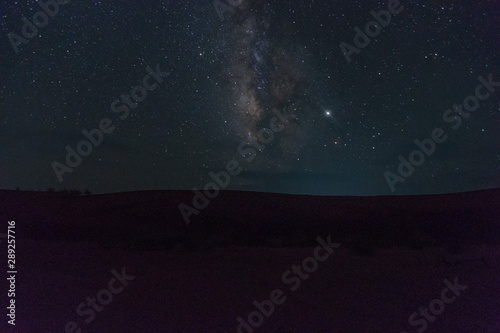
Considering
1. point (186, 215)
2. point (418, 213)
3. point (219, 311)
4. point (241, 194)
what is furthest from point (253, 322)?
point (241, 194)

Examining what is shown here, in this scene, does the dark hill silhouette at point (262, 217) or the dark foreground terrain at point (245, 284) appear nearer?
the dark foreground terrain at point (245, 284)

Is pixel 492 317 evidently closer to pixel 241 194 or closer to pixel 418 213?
pixel 418 213

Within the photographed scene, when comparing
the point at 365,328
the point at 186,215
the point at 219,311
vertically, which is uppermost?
the point at 186,215

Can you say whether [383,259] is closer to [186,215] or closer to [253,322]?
[253,322]

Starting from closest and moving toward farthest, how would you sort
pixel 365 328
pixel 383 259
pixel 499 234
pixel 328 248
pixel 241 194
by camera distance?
pixel 365 328 → pixel 383 259 → pixel 328 248 → pixel 499 234 → pixel 241 194

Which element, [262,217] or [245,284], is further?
[262,217]

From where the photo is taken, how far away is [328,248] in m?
11.1

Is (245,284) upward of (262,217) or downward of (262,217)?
downward

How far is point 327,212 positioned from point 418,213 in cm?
526

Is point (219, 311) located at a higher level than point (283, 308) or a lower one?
higher

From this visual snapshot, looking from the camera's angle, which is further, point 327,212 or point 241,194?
point 241,194

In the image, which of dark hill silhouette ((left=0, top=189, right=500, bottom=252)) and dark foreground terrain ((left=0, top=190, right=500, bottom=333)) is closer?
dark foreground terrain ((left=0, top=190, right=500, bottom=333))

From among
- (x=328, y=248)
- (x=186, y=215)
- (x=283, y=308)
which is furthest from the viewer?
(x=186, y=215)

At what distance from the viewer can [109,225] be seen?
16156 millimetres
